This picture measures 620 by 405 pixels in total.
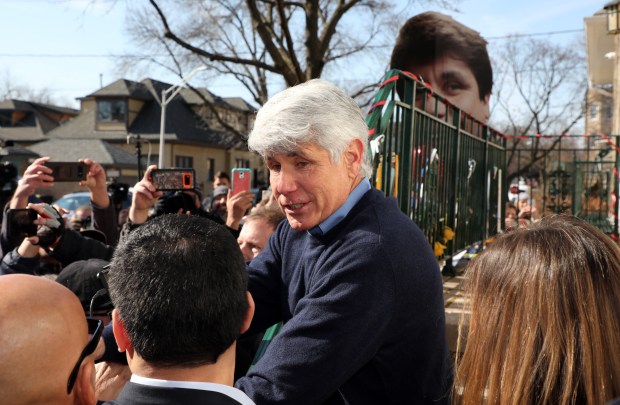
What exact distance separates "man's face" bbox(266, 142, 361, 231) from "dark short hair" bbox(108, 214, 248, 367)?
0.57 meters

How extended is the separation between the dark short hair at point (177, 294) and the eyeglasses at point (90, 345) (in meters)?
0.13

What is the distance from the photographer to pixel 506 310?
5.00 feet

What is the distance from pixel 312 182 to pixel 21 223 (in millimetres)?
1829

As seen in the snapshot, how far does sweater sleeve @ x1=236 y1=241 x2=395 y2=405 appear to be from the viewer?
1.73m

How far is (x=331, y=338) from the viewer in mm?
1739

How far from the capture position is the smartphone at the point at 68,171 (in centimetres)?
360

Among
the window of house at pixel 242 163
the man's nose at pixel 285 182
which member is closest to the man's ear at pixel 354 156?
the man's nose at pixel 285 182

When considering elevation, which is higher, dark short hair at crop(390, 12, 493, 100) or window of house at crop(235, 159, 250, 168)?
dark short hair at crop(390, 12, 493, 100)

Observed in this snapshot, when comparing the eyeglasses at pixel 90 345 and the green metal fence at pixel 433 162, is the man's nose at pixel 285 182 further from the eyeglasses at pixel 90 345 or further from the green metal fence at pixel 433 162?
the green metal fence at pixel 433 162

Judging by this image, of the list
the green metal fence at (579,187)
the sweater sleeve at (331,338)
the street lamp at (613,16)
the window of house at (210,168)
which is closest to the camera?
the sweater sleeve at (331,338)

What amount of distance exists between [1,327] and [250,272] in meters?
1.05

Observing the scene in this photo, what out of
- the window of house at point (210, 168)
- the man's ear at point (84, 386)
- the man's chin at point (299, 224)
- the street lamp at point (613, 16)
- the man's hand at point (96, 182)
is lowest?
the man's ear at point (84, 386)

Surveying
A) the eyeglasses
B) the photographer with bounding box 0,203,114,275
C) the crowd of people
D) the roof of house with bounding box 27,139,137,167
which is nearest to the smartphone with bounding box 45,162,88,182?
the photographer with bounding box 0,203,114,275

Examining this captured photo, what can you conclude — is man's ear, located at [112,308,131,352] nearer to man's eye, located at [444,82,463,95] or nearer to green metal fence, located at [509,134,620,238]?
green metal fence, located at [509,134,620,238]
